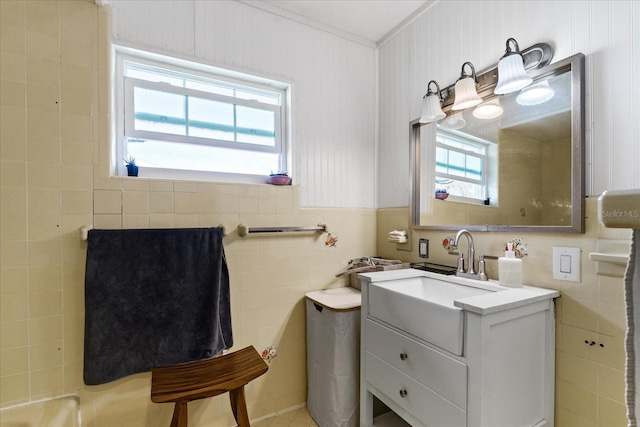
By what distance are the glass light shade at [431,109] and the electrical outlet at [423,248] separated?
72cm

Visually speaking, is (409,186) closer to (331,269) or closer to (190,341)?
(331,269)

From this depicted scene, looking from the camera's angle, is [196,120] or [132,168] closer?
[132,168]

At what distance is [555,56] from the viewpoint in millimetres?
1197

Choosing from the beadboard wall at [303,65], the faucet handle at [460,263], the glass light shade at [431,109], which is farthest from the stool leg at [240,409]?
the glass light shade at [431,109]

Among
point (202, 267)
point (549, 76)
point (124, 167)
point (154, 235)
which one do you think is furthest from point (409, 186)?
point (124, 167)

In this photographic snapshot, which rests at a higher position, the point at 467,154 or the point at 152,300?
the point at 467,154

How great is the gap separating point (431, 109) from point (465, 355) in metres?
1.28

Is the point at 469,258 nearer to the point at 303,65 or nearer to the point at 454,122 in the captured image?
the point at 454,122

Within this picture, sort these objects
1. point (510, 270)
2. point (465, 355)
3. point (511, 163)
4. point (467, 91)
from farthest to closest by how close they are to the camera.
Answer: point (467, 91), point (511, 163), point (510, 270), point (465, 355)

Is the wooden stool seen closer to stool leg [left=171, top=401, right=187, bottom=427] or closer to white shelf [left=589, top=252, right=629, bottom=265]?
stool leg [left=171, top=401, right=187, bottom=427]

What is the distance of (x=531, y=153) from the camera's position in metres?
1.28

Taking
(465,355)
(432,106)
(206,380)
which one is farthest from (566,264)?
(206,380)

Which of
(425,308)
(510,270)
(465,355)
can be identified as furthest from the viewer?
(510,270)

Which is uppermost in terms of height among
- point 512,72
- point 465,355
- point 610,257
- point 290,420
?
point 512,72
